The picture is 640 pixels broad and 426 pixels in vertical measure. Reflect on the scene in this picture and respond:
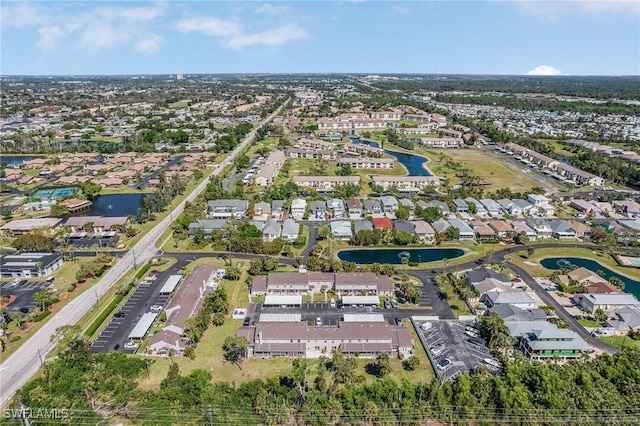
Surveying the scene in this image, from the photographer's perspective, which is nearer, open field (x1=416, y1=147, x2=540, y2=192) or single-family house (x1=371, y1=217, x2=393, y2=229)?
single-family house (x1=371, y1=217, x2=393, y2=229)

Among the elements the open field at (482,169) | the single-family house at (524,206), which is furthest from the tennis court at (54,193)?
the single-family house at (524,206)

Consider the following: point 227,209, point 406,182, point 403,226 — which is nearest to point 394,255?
point 403,226

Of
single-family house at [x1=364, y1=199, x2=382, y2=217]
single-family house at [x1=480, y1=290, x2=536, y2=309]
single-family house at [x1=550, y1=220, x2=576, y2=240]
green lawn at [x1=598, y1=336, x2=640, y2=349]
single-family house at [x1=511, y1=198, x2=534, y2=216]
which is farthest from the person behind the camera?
single-family house at [x1=511, y1=198, x2=534, y2=216]

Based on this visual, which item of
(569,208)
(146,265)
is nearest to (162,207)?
(146,265)

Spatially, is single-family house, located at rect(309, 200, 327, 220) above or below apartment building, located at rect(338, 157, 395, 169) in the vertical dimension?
below

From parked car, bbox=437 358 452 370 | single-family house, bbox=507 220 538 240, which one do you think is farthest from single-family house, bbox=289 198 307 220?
parked car, bbox=437 358 452 370

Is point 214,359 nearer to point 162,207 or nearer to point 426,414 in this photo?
point 426,414

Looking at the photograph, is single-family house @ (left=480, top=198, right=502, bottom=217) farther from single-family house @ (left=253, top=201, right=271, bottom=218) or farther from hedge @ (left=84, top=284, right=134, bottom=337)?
hedge @ (left=84, top=284, right=134, bottom=337)

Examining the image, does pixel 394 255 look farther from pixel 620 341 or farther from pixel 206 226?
pixel 206 226
